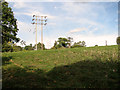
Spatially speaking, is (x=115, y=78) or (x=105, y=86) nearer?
(x=105, y=86)

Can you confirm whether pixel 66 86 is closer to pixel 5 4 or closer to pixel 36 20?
pixel 5 4

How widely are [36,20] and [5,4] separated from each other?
22993mm

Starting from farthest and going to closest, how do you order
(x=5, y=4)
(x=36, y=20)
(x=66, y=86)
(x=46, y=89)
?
1. (x=36, y=20)
2. (x=5, y=4)
3. (x=66, y=86)
4. (x=46, y=89)

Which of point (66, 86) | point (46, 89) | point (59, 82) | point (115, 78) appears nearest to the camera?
point (46, 89)

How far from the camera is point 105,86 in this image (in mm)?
7629

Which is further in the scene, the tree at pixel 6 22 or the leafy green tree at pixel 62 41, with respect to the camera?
the leafy green tree at pixel 62 41

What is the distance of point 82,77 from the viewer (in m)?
9.19

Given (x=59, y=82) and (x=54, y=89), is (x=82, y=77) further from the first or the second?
(x=54, y=89)

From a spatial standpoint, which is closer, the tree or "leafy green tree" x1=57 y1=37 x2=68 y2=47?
the tree

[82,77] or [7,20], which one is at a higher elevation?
[7,20]

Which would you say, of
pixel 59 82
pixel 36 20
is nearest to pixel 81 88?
pixel 59 82

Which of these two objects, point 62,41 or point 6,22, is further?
point 62,41

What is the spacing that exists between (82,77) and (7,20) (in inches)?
660

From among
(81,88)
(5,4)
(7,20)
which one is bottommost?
(81,88)
